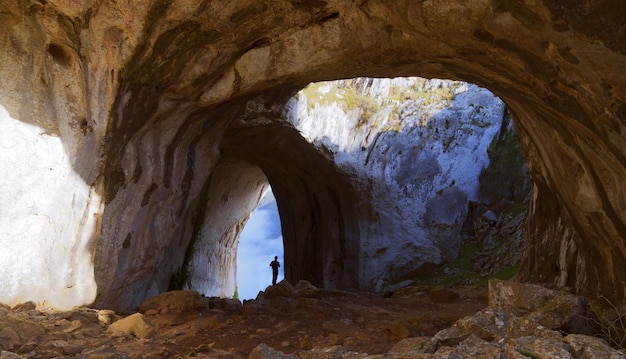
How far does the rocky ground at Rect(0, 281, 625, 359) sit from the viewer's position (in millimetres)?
3832

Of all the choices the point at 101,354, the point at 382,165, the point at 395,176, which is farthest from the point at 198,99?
the point at 395,176

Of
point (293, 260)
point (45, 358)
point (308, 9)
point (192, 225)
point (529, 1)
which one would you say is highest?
point (308, 9)

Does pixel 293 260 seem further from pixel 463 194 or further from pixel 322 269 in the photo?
pixel 463 194

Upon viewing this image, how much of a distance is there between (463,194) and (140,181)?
9486mm

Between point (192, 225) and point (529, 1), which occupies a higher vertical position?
point (529, 1)

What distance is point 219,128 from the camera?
9953 mm

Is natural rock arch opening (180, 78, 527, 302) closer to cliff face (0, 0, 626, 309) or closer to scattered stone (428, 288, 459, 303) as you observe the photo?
scattered stone (428, 288, 459, 303)

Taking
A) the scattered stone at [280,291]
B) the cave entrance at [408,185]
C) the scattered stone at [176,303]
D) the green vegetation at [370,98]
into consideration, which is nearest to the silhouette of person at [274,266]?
the cave entrance at [408,185]

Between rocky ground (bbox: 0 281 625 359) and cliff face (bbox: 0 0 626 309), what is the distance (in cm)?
114

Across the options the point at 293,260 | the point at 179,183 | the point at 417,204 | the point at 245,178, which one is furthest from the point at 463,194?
the point at 179,183

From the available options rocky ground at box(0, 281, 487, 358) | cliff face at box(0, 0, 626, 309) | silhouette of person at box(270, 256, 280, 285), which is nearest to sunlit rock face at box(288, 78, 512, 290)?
cliff face at box(0, 0, 626, 309)

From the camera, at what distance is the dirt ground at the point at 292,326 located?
5272mm

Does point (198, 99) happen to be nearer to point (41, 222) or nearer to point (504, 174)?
point (41, 222)

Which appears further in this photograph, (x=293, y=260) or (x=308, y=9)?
(x=293, y=260)
